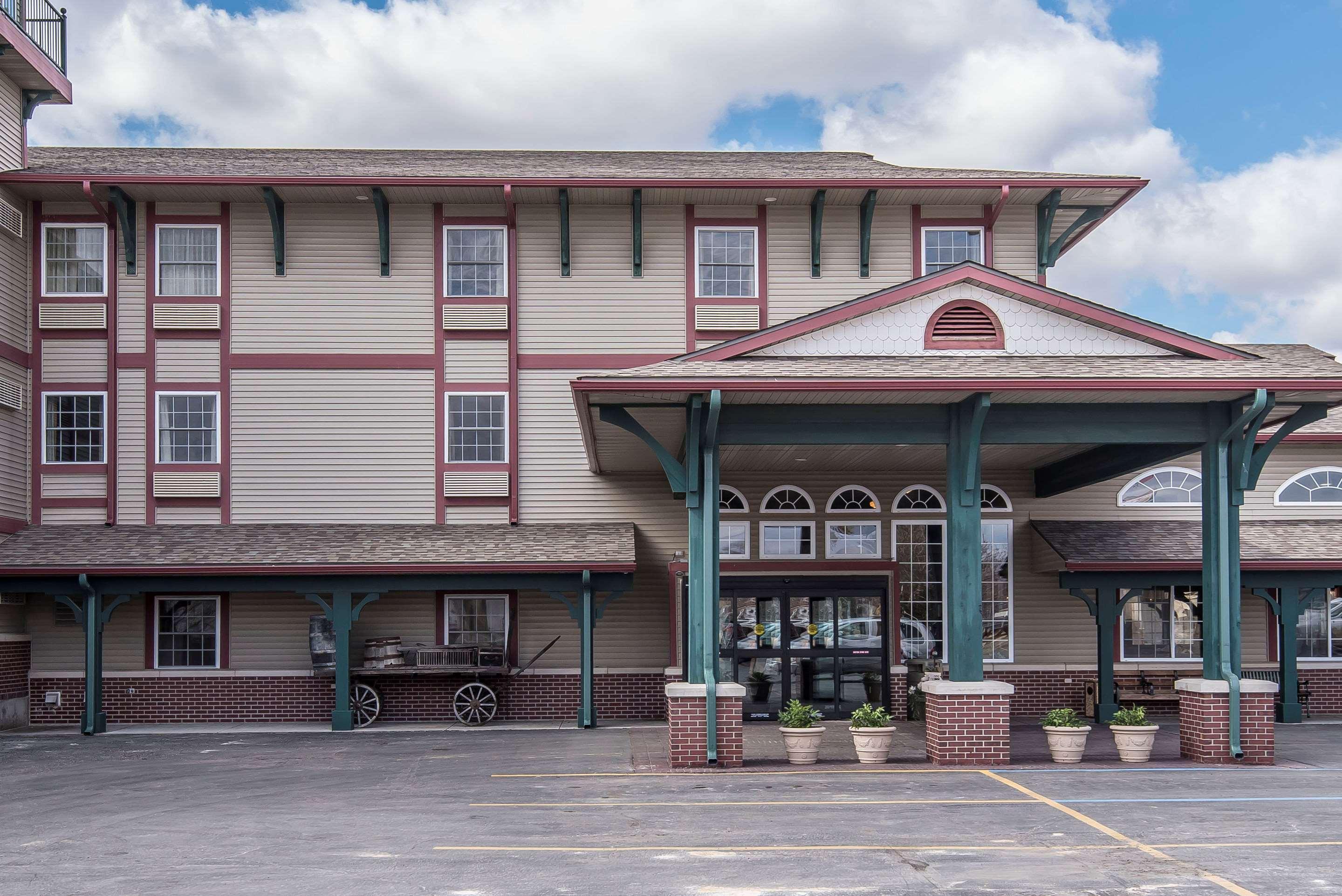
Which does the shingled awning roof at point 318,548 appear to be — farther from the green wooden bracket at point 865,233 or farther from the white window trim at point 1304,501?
the white window trim at point 1304,501

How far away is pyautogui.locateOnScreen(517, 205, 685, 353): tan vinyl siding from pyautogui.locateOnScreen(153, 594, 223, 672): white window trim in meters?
6.68

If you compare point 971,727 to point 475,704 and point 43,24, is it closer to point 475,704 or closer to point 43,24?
point 475,704

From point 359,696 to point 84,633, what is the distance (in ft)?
14.8

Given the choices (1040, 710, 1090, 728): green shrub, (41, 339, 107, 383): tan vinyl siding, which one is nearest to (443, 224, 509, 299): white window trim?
(41, 339, 107, 383): tan vinyl siding

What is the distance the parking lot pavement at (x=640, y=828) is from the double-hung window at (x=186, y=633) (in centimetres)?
473

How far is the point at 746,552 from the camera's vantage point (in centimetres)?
2148

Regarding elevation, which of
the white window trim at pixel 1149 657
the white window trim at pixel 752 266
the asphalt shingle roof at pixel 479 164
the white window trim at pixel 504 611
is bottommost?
the white window trim at pixel 1149 657

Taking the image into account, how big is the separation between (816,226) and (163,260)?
11125 mm

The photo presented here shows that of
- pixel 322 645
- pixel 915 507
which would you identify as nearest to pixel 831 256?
pixel 915 507

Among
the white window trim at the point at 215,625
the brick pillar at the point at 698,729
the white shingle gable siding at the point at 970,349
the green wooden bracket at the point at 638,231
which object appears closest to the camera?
the brick pillar at the point at 698,729

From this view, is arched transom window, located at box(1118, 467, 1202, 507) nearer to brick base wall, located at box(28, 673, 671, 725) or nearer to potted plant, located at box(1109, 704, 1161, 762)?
potted plant, located at box(1109, 704, 1161, 762)

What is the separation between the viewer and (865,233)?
2211 cm

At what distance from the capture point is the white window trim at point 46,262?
2181cm

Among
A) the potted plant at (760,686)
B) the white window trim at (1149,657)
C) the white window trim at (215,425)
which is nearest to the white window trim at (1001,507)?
the white window trim at (1149,657)
